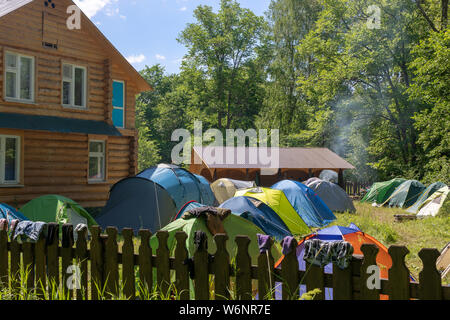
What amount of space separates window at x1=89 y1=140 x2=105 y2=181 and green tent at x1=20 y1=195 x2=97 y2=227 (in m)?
5.72

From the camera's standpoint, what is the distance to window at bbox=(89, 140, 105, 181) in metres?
15.4

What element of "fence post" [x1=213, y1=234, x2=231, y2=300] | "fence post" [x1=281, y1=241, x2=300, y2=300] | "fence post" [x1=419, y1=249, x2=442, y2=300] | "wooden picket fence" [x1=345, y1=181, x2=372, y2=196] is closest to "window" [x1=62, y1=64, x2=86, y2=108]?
"fence post" [x1=213, y1=234, x2=231, y2=300]

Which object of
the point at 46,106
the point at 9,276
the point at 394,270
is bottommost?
the point at 9,276

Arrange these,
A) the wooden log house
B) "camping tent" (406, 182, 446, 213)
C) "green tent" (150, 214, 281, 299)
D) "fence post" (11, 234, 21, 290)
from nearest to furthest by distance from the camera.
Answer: "fence post" (11, 234, 21, 290) → "green tent" (150, 214, 281, 299) → the wooden log house → "camping tent" (406, 182, 446, 213)

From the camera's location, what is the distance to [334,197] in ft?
54.9

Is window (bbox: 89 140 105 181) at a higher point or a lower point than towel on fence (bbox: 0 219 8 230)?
higher

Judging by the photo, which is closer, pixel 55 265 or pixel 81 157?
pixel 55 265

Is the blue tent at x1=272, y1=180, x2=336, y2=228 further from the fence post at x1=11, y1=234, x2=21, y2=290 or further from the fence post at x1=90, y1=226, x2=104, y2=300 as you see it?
the fence post at x1=11, y1=234, x2=21, y2=290

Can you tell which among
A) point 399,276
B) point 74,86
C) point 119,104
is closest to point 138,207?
point 74,86

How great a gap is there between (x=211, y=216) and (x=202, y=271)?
2.69 metres

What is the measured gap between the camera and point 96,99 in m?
15.1
